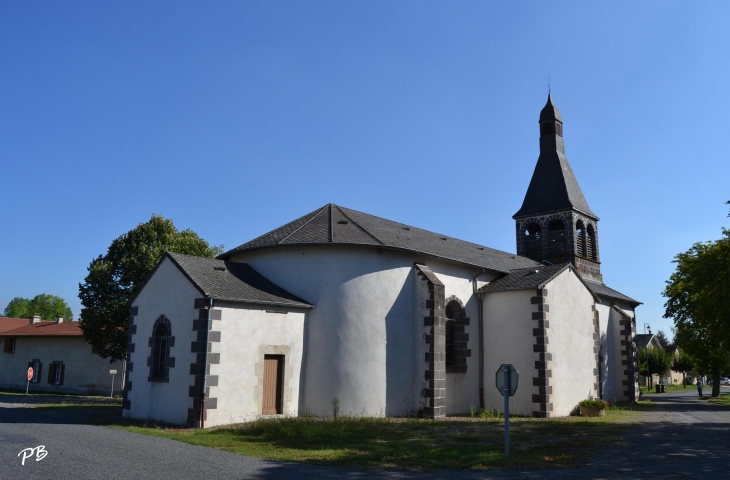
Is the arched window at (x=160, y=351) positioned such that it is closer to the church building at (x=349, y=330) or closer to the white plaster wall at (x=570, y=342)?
the church building at (x=349, y=330)

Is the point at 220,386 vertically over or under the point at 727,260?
under

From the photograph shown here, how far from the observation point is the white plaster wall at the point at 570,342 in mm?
21216

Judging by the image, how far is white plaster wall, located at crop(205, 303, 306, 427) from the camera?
1642 centimetres

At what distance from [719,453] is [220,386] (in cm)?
1233

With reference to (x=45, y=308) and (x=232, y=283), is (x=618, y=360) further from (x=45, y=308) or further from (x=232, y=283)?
(x=45, y=308)

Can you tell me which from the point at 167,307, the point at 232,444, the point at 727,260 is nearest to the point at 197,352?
the point at 167,307

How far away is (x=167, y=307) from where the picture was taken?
1822 centimetres

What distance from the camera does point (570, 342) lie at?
22328 millimetres

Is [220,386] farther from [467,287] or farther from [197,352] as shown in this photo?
[467,287]

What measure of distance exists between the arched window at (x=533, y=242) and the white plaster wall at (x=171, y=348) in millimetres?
22733

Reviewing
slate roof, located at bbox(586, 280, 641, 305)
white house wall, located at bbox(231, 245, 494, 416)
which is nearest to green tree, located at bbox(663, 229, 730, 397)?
slate roof, located at bbox(586, 280, 641, 305)

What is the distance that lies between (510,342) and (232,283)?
1050 centimetres

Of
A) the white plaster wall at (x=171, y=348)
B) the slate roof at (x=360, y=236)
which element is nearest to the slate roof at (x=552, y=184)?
the slate roof at (x=360, y=236)

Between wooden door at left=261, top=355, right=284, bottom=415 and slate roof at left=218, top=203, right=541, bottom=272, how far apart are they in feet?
13.2
